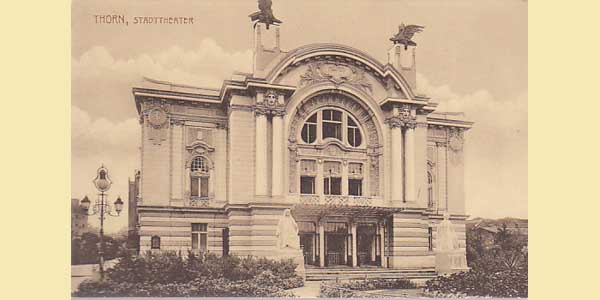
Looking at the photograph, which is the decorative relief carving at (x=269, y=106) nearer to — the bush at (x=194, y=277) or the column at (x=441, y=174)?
the bush at (x=194, y=277)

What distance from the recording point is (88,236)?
482 inches

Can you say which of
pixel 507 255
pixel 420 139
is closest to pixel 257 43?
pixel 420 139

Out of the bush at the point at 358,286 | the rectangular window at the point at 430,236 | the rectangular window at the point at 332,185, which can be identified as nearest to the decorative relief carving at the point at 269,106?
the rectangular window at the point at 332,185

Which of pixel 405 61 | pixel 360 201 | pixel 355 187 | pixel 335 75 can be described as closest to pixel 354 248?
pixel 360 201

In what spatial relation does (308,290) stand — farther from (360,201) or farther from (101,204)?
(101,204)

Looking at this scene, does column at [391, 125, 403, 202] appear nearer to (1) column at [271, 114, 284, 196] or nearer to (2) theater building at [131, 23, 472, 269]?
(2) theater building at [131, 23, 472, 269]

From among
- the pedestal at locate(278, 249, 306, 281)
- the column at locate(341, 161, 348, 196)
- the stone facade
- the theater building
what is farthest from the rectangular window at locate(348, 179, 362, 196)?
the stone facade

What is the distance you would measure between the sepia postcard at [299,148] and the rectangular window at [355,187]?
2 cm

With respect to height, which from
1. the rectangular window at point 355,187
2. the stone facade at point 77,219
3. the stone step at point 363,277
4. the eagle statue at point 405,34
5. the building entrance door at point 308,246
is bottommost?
the stone step at point 363,277

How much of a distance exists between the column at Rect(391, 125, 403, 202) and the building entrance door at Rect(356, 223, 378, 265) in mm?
806

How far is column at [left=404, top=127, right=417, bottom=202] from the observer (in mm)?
13961

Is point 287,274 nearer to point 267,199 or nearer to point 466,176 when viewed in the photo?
point 267,199

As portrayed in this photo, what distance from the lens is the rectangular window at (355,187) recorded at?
45.7 ft

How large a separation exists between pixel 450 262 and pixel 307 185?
3.29 metres
